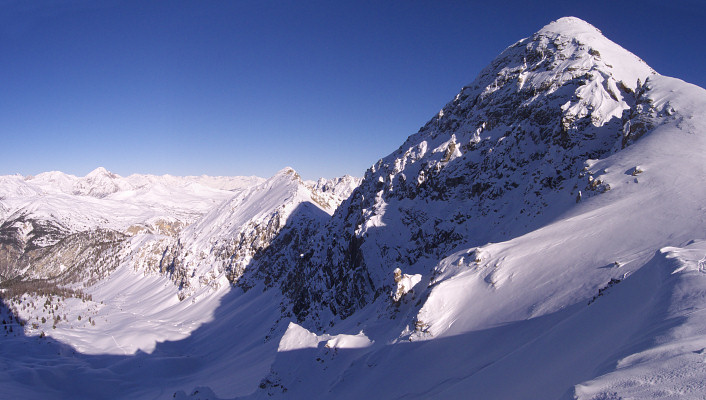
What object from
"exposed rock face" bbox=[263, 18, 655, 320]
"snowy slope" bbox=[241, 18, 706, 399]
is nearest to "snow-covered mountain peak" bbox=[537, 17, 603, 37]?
"exposed rock face" bbox=[263, 18, 655, 320]

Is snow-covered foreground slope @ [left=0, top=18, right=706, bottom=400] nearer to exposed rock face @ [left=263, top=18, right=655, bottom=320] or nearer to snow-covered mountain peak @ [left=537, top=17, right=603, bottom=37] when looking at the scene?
exposed rock face @ [left=263, top=18, right=655, bottom=320]

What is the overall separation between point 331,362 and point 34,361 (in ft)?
243

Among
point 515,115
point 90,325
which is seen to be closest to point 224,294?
point 90,325

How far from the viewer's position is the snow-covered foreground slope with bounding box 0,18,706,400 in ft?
35.6

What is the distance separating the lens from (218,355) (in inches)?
2958

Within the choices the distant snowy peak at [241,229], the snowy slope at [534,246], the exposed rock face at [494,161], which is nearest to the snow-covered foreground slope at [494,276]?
the snowy slope at [534,246]

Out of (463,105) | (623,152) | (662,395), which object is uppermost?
(463,105)

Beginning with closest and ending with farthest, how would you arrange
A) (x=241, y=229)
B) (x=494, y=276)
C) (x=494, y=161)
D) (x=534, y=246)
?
(x=494, y=276) → (x=534, y=246) → (x=494, y=161) → (x=241, y=229)

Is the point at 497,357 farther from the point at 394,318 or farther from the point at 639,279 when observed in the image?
the point at 394,318

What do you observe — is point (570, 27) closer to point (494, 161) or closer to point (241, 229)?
point (494, 161)

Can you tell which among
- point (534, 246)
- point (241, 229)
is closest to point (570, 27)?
point (534, 246)

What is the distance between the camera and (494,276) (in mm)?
22922

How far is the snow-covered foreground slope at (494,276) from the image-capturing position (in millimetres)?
10852

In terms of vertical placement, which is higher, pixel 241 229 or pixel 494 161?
pixel 241 229
